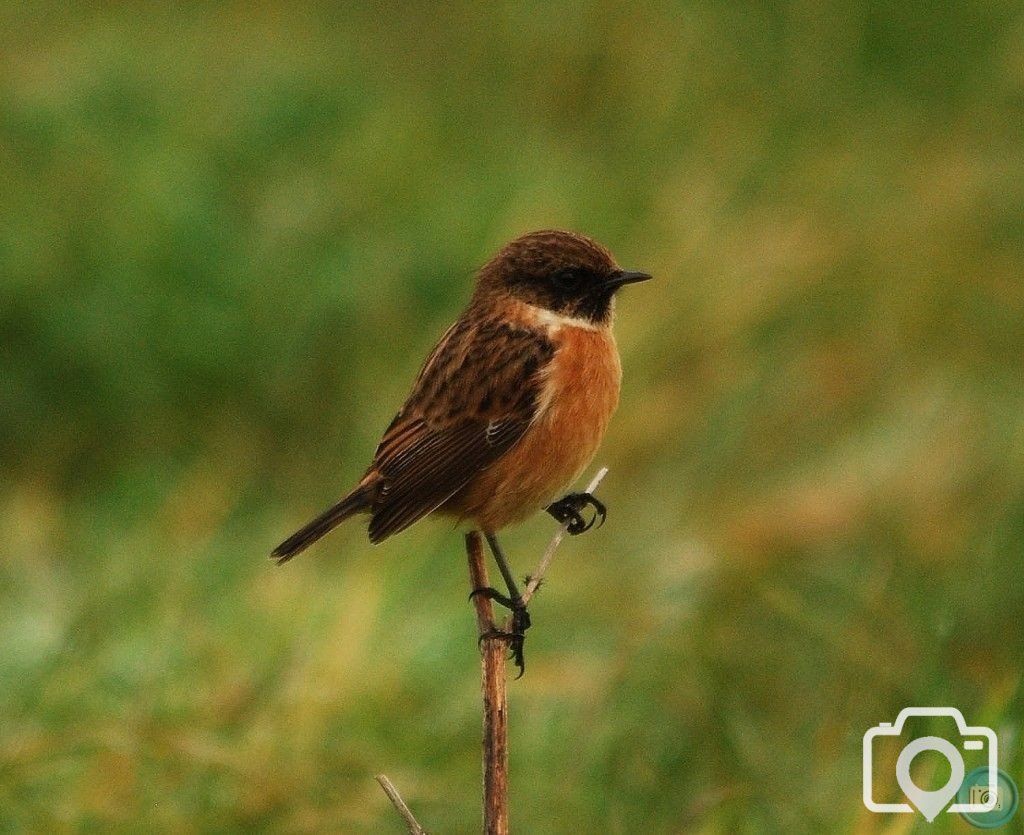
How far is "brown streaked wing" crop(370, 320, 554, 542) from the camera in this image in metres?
4.53

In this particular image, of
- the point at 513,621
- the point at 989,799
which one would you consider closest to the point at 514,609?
the point at 513,621

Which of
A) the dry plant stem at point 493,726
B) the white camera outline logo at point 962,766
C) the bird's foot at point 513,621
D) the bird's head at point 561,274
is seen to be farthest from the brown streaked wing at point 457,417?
the white camera outline logo at point 962,766

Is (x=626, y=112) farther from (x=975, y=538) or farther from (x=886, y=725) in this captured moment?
(x=886, y=725)

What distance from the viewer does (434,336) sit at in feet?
26.0

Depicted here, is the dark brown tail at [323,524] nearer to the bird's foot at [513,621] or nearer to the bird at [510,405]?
the bird at [510,405]

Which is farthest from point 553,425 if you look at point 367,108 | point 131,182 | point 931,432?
point 367,108

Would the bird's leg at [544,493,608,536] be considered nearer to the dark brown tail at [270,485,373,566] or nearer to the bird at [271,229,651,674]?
the bird at [271,229,651,674]

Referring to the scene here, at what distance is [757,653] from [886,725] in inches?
31.7

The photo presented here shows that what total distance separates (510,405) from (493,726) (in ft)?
4.68

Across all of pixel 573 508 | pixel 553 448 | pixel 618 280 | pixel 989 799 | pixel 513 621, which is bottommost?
pixel 989 799

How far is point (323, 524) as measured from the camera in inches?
175

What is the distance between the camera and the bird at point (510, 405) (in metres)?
4.49

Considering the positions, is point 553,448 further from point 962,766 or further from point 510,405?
point 962,766

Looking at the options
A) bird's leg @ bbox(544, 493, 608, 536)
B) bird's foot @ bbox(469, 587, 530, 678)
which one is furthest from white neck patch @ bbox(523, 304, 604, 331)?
bird's foot @ bbox(469, 587, 530, 678)
